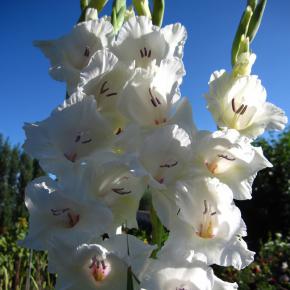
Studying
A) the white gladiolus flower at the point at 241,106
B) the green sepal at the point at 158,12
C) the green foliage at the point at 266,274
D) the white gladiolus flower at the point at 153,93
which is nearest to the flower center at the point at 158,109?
the white gladiolus flower at the point at 153,93

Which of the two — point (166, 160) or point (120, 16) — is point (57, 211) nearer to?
point (166, 160)

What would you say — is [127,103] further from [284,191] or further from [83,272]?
[284,191]

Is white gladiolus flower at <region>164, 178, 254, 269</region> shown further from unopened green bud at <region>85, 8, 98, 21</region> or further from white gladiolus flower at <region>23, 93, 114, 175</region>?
unopened green bud at <region>85, 8, 98, 21</region>

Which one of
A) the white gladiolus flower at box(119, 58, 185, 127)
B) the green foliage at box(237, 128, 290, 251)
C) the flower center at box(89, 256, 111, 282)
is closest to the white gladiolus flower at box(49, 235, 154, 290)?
the flower center at box(89, 256, 111, 282)

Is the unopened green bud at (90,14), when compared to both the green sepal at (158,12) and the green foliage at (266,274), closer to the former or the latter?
the green sepal at (158,12)

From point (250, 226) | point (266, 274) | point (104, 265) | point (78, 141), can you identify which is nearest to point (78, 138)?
point (78, 141)

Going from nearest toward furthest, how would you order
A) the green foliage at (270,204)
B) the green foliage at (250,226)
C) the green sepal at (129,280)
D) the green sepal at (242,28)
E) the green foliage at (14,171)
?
the green sepal at (129,280), the green sepal at (242,28), the green foliage at (250,226), the green foliage at (270,204), the green foliage at (14,171)

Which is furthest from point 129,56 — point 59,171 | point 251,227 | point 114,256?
point 251,227
